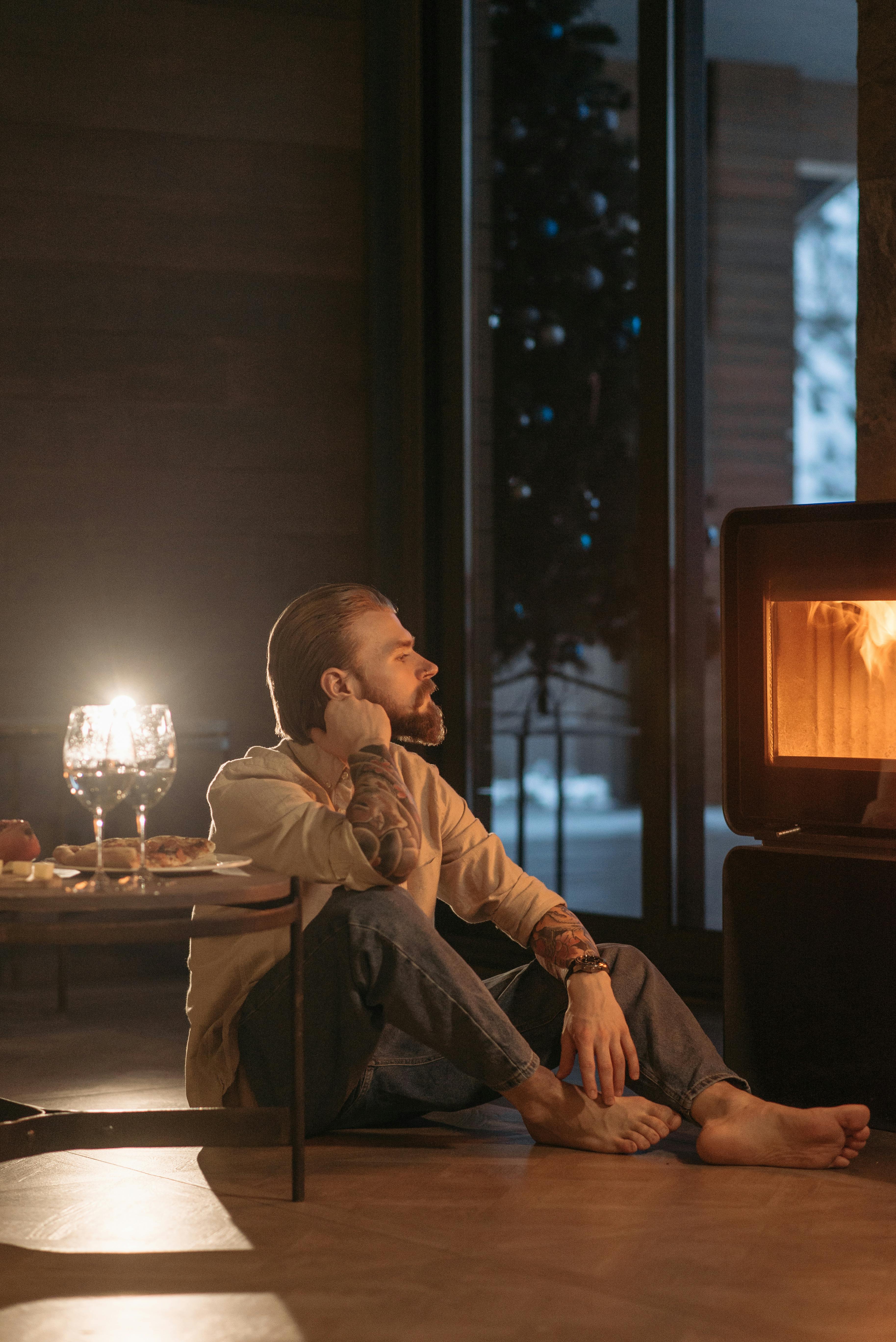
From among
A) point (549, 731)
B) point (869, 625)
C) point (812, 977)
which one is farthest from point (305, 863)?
point (549, 731)

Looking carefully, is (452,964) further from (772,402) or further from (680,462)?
(772,402)

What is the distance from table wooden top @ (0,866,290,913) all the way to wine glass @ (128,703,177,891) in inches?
2.5

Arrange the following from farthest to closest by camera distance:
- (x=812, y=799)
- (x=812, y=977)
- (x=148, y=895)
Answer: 1. (x=812, y=799)
2. (x=812, y=977)
3. (x=148, y=895)

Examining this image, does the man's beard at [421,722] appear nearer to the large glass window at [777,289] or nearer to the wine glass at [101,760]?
the wine glass at [101,760]

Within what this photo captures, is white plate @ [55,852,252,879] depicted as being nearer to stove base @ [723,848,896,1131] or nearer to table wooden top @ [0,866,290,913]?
table wooden top @ [0,866,290,913]

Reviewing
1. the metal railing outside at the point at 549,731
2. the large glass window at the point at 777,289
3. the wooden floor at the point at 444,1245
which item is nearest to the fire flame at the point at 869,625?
the wooden floor at the point at 444,1245

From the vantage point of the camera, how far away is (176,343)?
153 inches

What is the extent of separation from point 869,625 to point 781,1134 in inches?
31.7

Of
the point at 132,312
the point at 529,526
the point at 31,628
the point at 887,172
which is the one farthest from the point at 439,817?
the point at 529,526

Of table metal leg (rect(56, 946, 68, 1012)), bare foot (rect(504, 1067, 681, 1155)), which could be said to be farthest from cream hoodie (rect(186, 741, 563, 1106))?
table metal leg (rect(56, 946, 68, 1012))

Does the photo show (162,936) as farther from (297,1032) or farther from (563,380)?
A: (563,380)

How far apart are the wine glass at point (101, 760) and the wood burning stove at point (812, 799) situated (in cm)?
109

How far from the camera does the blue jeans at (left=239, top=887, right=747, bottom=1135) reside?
6.49 feet

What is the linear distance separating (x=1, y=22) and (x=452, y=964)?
2.85 metres
